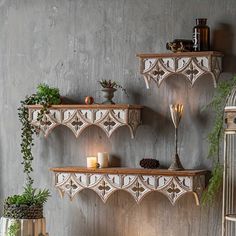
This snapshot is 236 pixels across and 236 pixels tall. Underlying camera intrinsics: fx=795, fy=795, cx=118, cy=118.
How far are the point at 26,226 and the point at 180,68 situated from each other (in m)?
1.51

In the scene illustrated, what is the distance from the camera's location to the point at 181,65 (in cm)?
517

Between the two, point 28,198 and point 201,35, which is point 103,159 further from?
point 201,35

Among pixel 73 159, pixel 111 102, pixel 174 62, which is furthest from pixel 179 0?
pixel 73 159

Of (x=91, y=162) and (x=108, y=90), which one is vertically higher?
(x=108, y=90)

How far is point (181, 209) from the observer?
5.35 meters

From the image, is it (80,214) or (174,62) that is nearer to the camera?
(174,62)

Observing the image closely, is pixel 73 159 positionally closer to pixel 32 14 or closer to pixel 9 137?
pixel 9 137

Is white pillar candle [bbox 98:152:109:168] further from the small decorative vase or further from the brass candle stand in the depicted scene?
the brass candle stand

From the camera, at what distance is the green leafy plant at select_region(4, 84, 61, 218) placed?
5582 mm

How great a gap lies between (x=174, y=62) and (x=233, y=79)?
16.0 inches

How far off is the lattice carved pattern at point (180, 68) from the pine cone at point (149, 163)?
1.63 ft

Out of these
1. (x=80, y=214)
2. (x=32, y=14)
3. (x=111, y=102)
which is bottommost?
(x=80, y=214)

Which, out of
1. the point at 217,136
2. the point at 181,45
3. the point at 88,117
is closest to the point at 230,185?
the point at 217,136

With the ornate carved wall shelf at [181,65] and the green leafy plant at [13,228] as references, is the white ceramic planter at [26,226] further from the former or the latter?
the ornate carved wall shelf at [181,65]
